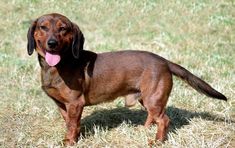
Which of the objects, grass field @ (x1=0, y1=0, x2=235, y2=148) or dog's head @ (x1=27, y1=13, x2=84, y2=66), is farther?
grass field @ (x1=0, y1=0, x2=235, y2=148)

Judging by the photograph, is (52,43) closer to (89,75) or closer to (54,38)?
(54,38)

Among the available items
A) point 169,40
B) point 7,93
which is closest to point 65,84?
point 7,93

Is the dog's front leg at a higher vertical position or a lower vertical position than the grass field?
higher

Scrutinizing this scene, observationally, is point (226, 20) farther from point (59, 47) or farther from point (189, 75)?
point (59, 47)

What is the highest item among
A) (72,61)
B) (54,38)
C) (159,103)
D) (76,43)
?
(54,38)

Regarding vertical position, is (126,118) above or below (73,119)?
below

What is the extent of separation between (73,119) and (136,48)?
14.6ft

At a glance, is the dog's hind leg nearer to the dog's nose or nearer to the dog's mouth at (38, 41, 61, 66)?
the dog's mouth at (38, 41, 61, 66)

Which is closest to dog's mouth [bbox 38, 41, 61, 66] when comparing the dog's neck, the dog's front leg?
the dog's neck

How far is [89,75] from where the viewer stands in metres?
5.20

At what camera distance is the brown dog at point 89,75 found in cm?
489

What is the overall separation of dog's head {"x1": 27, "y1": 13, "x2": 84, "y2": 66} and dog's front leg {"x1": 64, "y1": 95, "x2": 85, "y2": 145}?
1.52 ft

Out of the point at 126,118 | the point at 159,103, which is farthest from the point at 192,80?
the point at 126,118

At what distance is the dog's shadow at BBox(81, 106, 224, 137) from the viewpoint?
5.71 m
